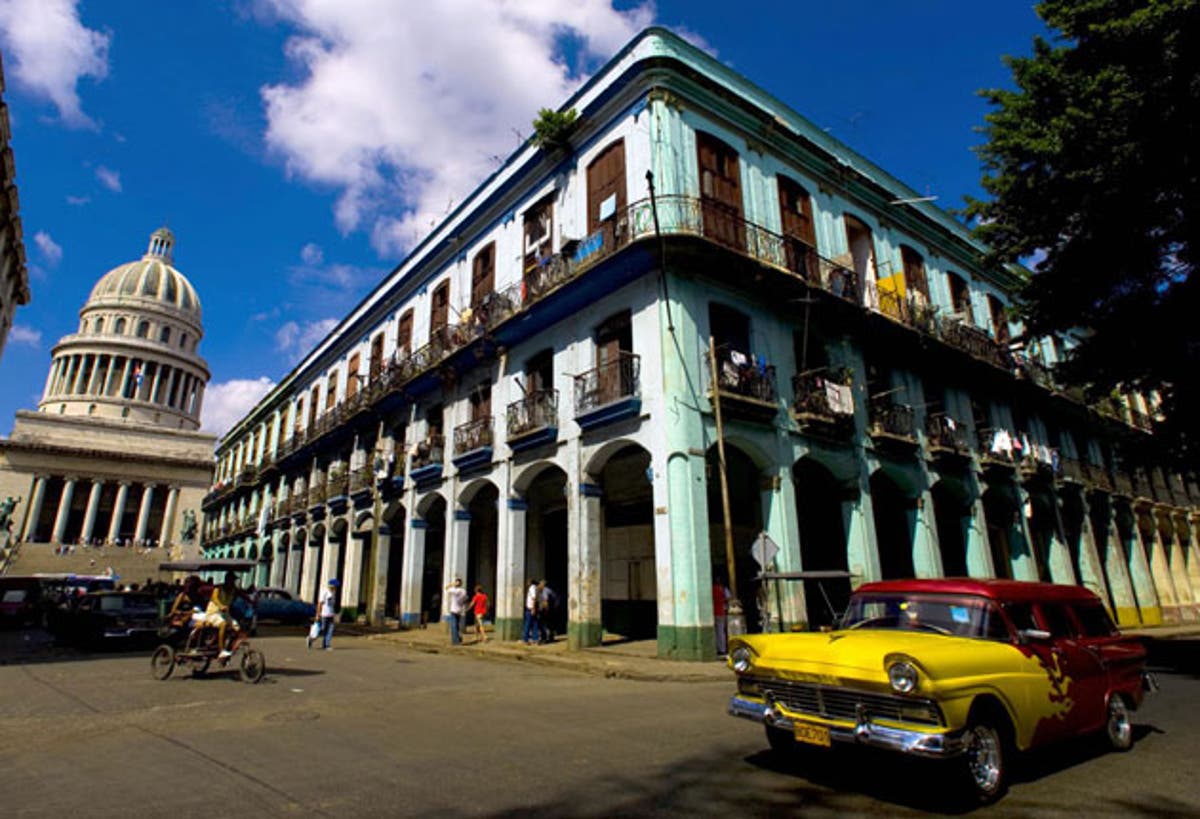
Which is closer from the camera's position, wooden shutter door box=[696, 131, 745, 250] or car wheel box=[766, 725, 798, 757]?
car wheel box=[766, 725, 798, 757]

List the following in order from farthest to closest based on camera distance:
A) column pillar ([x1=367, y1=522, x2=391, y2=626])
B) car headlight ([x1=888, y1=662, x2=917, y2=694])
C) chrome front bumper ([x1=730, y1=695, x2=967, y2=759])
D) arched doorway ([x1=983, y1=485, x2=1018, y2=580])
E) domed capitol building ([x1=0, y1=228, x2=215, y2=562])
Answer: domed capitol building ([x1=0, y1=228, x2=215, y2=562])
column pillar ([x1=367, y1=522, x2=391, y2=626])
arched doorway ([x1=983, y1=485, x2=1018, y2=580])
car headlight ([x1=888, y1=662, x2=917, y2=694])
chrome front bumper ([x1=730, y1=695, x2=967, y2=759])

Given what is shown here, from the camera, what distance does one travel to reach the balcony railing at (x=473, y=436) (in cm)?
1908

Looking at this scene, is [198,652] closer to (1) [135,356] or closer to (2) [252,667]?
(2) [252,667]

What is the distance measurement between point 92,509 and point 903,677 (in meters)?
73.6

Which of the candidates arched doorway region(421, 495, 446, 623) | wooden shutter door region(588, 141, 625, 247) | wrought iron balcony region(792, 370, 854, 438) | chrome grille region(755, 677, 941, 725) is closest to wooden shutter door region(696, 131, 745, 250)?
wooden shutter door region(588, 141, 625, 247)

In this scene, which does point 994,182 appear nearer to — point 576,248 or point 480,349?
point 576,248

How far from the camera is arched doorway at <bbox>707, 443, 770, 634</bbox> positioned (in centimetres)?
1697

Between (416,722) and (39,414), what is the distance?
72735mm

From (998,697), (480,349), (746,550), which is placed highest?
(480,349)

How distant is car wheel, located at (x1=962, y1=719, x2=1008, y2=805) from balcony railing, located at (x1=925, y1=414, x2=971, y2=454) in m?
15.8

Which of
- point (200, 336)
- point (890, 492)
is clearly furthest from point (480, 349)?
point (200, 336)

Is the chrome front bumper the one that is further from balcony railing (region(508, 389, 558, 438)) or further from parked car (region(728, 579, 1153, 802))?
balcony railing (region(508, 389, 558, 438))

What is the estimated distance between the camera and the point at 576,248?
16875mm

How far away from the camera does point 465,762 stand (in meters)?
5.53
